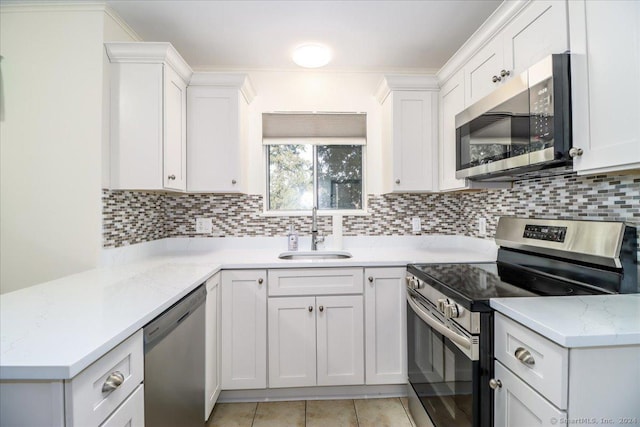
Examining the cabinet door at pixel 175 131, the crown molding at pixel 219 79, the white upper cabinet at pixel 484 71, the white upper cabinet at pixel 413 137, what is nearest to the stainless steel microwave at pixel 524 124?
the white upper cabinet at pixel 484 71

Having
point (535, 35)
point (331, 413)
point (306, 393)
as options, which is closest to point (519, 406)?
point (331, 413)

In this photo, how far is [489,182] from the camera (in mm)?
1896

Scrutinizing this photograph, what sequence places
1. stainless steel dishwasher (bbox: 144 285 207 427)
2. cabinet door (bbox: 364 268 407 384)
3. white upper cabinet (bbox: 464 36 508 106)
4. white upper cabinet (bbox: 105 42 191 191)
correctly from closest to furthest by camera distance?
stainless steel dishwasher (bbox: 144 285 207 427), white upper cabinet (bbox: 464 36 508 106), white upper cabinet (bbox: 105 42 191 191), cabinet door (bbox: 364 268 407 384)

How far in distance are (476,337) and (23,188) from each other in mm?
2419

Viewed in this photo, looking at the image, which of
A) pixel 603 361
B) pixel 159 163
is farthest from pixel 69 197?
pixel 603 361

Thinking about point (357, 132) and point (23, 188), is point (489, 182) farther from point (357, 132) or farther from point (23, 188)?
point (23, 188)

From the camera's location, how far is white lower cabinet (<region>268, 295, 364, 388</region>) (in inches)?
74.7

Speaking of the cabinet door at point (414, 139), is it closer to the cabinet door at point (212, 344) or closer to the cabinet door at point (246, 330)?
the cabinet door at point (246, 330)

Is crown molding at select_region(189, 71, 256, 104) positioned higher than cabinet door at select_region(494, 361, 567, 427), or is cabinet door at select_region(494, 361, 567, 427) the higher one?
crown molding at select_region(189, 71, 256, 104)

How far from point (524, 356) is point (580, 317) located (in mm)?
202

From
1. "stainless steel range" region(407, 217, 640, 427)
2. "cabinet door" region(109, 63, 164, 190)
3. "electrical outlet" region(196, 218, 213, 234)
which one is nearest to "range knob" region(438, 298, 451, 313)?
"stainless steel range" region(407, 217, 640, 427)

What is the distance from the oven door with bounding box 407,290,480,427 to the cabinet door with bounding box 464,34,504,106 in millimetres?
1218

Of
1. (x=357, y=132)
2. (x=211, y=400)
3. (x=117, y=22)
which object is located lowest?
(x=211, y=400)

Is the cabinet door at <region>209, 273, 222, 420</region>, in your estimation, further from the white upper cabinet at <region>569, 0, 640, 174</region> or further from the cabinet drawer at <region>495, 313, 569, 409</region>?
the white upper cabinet at <region>569, 0, 640, 174</region>
